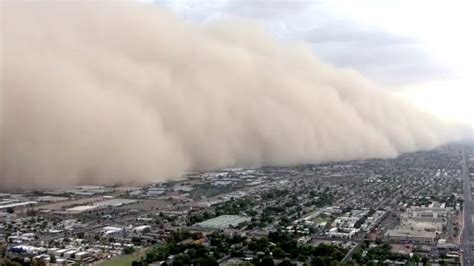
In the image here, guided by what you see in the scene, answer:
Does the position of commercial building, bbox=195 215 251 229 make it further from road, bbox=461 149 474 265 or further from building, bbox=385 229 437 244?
road, bbox=461 149 474 265

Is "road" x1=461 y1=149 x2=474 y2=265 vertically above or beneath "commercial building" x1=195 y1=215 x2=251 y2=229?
beneath

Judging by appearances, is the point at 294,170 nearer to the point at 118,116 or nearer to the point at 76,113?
the point at 118,116

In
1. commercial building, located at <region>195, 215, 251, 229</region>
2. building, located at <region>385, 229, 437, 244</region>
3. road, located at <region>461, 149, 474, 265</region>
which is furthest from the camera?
commercial building, located at <region>195, 215, 251, 229</region>

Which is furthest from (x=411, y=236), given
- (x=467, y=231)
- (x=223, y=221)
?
(x=223, y=221)

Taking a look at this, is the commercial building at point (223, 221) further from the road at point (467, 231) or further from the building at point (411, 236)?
the road at point (467, 231)

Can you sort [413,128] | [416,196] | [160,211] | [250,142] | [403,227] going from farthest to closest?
[413,128] → [250,142] → [416,196] → [160,211] → [403,227]

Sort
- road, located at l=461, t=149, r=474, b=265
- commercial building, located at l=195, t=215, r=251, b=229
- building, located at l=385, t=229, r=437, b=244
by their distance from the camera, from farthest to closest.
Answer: commercial building, located at l=195, t=215, r=251, b=229 < building, located at l=385, t=229, r=437, b=244 < road, located at l=461, t=149, r=474, b=265

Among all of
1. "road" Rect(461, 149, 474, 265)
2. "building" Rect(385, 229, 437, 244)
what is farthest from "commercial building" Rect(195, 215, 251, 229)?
"road" Rect(461, 149, 474, 265)

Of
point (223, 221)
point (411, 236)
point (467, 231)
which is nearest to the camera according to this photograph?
point (411, 236)

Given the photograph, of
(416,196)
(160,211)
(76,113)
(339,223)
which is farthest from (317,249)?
(76,113)

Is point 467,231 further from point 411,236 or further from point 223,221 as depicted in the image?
point 223,221

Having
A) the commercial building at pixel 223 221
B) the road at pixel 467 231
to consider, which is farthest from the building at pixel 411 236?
the commercial building at pixel 223 221
